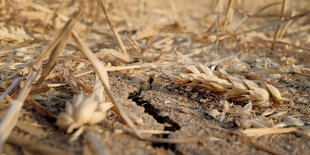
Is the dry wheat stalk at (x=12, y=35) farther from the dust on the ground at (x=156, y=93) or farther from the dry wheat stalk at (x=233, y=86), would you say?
the dry wheat stalk at (x=233, y=86)

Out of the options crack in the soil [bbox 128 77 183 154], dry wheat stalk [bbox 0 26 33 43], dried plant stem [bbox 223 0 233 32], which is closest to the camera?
crack in the soil [bbox 128 77 183 154]

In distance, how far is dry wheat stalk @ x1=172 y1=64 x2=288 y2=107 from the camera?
4.29ft

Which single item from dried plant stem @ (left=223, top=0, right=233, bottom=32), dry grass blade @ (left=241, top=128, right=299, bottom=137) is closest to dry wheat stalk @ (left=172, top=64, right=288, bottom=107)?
dry grass blade @ (left=241, top=128, right=299, bottom=137)

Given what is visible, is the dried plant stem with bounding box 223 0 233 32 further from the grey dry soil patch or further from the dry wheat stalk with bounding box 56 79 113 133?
the dry wheat stalk with bounding box 56 79 113 133

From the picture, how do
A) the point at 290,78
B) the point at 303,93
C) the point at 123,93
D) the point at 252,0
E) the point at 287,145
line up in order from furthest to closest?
1. the point at 252,0
2. the point at 290,78
3. the point at 303,93
4. the point at 123,93
5. the point at 287,145

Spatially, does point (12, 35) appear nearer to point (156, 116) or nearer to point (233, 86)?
point (156, 116)

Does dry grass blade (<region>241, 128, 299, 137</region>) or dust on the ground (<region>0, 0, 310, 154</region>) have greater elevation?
dust on the ground (<region>0, 0, 310, 154</region>)

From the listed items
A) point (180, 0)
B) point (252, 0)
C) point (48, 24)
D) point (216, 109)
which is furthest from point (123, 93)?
point (252, 0)

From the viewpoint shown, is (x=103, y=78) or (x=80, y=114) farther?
(x=103, y=78)

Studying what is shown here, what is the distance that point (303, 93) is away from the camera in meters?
1.59

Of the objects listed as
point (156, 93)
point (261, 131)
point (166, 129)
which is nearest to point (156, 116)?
point (166, 129)

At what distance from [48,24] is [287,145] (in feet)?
8.42

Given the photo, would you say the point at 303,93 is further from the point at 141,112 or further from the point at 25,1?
the point at 25,1

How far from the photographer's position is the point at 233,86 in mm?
1347
